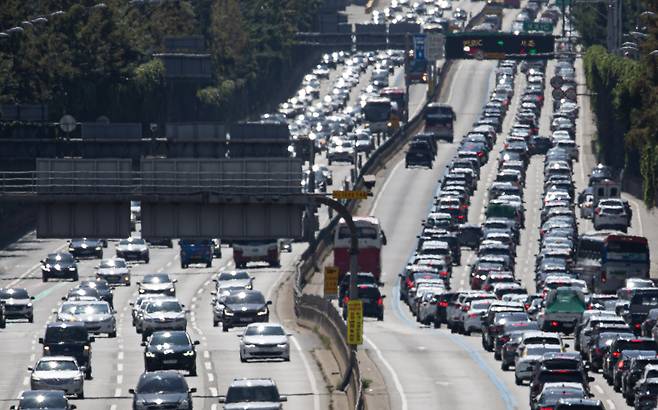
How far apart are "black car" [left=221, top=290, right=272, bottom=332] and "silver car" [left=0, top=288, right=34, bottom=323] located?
952cm

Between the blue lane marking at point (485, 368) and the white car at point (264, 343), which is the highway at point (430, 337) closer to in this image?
the blue lane marking at point (485, 368)

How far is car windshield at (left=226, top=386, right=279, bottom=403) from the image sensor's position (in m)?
56.1

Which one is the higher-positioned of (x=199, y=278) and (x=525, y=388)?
(x=525, y=388)

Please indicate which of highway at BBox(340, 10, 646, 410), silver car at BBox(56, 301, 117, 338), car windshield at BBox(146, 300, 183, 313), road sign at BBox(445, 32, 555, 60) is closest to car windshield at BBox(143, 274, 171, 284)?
highway at BBox(340, 10, 646, 410)

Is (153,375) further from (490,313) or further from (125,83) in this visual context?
(125,83)

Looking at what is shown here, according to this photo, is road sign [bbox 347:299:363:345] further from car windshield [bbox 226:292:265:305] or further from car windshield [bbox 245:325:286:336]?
car windshield [bbox 226:292:265:305]

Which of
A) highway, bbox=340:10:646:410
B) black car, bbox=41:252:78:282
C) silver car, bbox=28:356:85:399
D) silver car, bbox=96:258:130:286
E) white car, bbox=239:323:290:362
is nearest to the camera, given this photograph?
silver car, bbox=28:356:85:399

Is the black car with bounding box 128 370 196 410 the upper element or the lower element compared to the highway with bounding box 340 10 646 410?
upper

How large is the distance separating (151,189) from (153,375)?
716 inches

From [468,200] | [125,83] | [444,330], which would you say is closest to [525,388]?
[444,330]

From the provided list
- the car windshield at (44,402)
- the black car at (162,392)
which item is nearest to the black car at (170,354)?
the black car at (162,392)

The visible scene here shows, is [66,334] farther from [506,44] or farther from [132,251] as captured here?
[506,44]

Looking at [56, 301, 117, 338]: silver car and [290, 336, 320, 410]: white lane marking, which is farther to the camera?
[56, 301, 117, 338]: silver car

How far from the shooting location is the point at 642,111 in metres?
113
